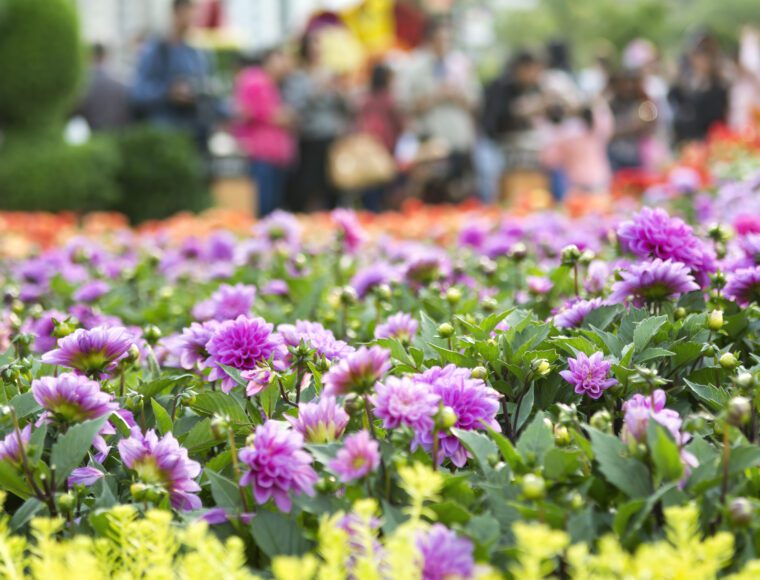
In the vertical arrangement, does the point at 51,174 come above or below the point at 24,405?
below

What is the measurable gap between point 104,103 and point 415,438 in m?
8.91

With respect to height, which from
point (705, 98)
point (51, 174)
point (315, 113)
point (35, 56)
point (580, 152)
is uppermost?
point (35, 56)

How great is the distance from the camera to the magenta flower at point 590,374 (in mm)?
1606

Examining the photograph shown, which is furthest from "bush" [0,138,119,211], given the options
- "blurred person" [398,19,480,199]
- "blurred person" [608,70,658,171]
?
"blurred person" [608,70,658,171]

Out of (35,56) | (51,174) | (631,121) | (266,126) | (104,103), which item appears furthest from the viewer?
(104,103)

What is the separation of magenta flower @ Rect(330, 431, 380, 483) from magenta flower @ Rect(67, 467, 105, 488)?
406 mm

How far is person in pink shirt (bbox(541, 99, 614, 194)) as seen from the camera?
9.37 meters

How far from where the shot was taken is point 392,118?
9.48 m

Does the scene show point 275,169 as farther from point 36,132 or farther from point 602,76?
point 602,76

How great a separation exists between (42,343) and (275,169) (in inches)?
291

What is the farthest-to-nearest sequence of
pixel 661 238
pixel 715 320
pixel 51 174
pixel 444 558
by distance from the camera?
pixel 51 174 < pixel 661 238 < pixel 715 320 < pixel 444 558

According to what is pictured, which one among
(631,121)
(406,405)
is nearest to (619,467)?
(406,405)

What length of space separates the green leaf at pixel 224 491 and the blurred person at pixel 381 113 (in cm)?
813

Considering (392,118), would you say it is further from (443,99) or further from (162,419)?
(162,419)
